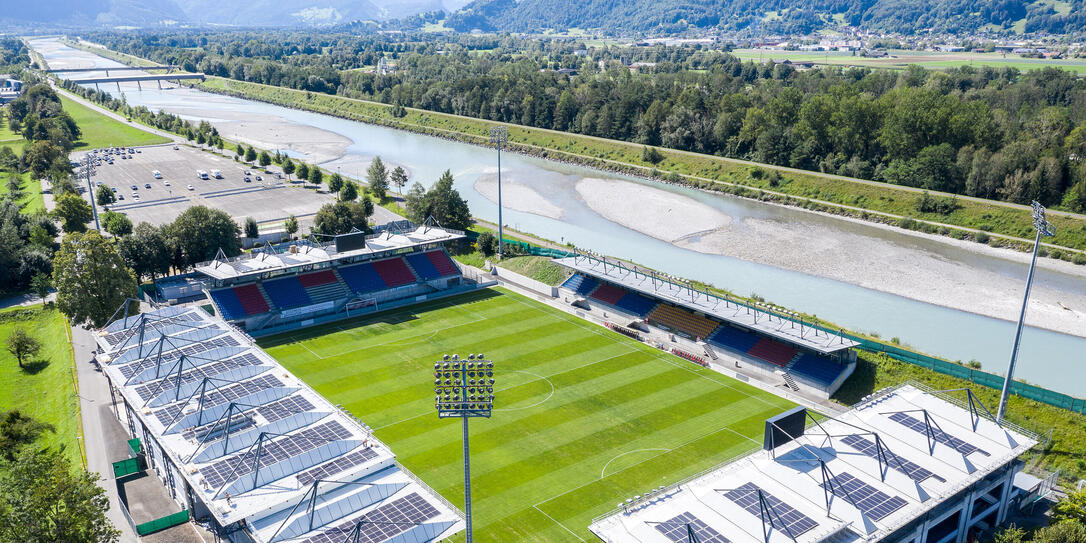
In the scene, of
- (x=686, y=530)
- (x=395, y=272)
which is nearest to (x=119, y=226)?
(x=395, y=272)

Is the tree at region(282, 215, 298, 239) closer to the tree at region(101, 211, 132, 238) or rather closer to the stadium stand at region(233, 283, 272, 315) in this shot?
the tree at region(101, 211, 132, 238)

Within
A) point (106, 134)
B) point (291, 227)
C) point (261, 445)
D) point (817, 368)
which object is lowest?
point (817, 368)

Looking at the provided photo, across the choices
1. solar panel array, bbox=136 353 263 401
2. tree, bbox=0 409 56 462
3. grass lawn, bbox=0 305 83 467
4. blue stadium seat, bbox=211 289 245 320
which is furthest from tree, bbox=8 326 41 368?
solar panel array, bbox=136 353 263 401

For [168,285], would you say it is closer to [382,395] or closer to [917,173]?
[382,395]

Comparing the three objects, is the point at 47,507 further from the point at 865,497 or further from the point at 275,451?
A: the point at 865,497

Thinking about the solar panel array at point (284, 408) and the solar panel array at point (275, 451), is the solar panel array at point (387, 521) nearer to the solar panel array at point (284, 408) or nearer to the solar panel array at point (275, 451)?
the solar panel array at point (275, 451)

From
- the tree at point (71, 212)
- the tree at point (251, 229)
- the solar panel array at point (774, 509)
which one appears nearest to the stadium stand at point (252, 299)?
the tree at point (251, 229)
